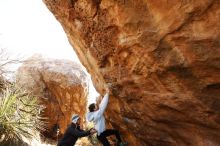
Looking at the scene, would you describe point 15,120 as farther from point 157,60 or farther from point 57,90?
point 57,90

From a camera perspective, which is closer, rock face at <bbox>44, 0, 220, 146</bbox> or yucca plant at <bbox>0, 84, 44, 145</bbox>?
rock face at <bbox>44, 0, 220, 146</bbox>

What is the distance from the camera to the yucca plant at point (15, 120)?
34.3ft

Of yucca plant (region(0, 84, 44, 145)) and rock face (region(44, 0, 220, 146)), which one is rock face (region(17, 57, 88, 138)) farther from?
rock face (region(44, 0, 220, 146))

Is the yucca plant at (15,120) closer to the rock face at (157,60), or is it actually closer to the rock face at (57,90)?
the rock face at (157,60)

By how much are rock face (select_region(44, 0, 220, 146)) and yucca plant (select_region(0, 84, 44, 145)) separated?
11.9ft

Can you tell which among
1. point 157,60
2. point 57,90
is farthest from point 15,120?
point 57,90

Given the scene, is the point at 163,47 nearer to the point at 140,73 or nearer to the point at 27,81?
the point at 140,73

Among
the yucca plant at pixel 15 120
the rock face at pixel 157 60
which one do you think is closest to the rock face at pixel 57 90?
the yucca plant at pixel 15 120

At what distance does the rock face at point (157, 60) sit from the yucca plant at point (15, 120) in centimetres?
363

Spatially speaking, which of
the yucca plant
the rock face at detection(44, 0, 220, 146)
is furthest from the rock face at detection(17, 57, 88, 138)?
the rock face at detection(44, 0, 220, 146)

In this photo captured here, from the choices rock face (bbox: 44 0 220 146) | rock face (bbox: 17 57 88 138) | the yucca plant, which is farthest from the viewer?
rock face (bbox: 17 57 88 138)

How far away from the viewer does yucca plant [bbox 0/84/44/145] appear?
34.3ft

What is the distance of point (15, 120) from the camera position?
10867 millimetres

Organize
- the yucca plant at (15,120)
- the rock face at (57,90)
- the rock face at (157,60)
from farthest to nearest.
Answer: the rock face at (57,90), the yucca plant at (15,120), the rock face at (157,60)
